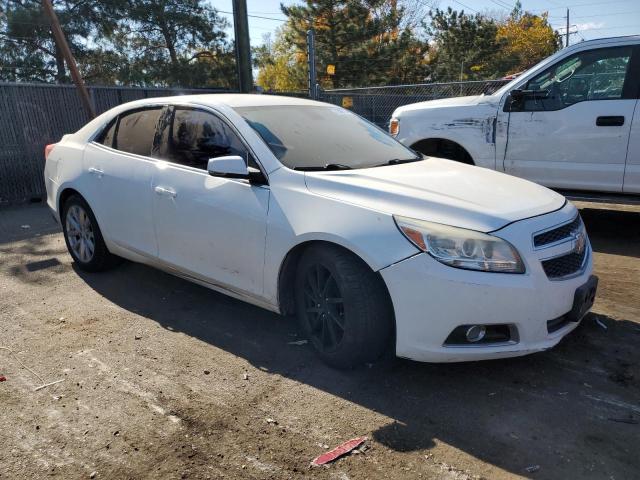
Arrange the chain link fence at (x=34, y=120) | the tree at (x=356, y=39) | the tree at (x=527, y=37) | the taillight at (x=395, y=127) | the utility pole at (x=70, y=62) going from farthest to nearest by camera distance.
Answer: the tree at (x=527, y=37) < the tree at (x=356, y=39) < the utility pole at (x=70, y=62) < the chain link fence at (x=34, y=120) < the taillight at (x=395, y=127)

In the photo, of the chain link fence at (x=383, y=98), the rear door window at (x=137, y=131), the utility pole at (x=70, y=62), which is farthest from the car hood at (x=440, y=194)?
the utility pole at (x=70, y=62)

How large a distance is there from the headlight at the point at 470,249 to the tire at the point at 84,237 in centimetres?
318

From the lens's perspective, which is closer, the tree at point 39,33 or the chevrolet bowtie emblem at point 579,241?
the chevrolet bowtie emblem at point 579,241

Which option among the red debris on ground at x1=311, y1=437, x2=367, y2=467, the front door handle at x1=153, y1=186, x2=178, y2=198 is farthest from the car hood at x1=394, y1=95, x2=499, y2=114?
the red debris on ground at x1=311, y1=437, x2=367, y2=467

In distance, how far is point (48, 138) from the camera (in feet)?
32.6

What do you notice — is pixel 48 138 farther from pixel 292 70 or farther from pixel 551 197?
pixel 292 70

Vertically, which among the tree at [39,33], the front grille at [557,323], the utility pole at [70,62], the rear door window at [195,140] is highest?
the tree at [39,33]

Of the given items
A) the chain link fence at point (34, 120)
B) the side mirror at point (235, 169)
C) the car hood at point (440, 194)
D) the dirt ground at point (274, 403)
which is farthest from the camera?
the chain link fence at point (34, 120)

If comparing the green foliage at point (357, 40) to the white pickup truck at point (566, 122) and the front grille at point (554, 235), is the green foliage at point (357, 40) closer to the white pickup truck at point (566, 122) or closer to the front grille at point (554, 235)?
the white pickup truck at point (566, 122)

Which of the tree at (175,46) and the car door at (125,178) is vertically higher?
the tree at (175,46)

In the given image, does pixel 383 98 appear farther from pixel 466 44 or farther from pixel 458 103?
pixel 466 44

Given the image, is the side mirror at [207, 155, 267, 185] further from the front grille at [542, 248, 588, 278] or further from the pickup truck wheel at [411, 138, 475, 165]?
the pickup truck wheel at [411, 138, 475, 165]

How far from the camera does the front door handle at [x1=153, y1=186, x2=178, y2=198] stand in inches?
154

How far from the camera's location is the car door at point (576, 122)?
215 inches
